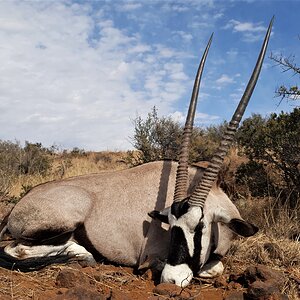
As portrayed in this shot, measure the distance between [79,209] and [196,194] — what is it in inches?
54.7

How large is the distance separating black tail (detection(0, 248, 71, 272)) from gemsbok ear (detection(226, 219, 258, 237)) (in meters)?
1.69

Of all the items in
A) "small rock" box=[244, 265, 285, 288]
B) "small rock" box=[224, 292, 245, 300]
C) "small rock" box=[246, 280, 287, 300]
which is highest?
"small rock" box=[244, 265, 285, 288]

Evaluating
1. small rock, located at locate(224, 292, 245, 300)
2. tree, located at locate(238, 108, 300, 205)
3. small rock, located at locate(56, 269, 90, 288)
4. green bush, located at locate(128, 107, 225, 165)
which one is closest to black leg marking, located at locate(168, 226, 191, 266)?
small rock, located at locate(224, 292, 245, 300)

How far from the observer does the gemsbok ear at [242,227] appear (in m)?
4.05

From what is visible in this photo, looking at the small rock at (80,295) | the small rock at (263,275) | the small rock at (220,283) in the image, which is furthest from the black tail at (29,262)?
the small rock at (263,275)

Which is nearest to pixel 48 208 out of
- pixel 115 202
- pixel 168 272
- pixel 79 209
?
pixel 79 209

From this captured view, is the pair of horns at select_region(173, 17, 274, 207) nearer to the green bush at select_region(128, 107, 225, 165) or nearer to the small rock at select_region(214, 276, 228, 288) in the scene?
the small rock at select_region(214, 276, 228, 288)

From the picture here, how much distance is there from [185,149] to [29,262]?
195cm

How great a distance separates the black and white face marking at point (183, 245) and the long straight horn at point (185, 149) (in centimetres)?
28

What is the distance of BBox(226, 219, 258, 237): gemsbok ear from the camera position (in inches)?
159

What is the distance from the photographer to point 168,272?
3680 millimetres

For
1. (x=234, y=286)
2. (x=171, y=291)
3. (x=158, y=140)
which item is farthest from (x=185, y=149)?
(x=158, y=140)

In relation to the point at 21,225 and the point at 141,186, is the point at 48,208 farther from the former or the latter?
the point at 141,186

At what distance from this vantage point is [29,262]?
14.0 feet
